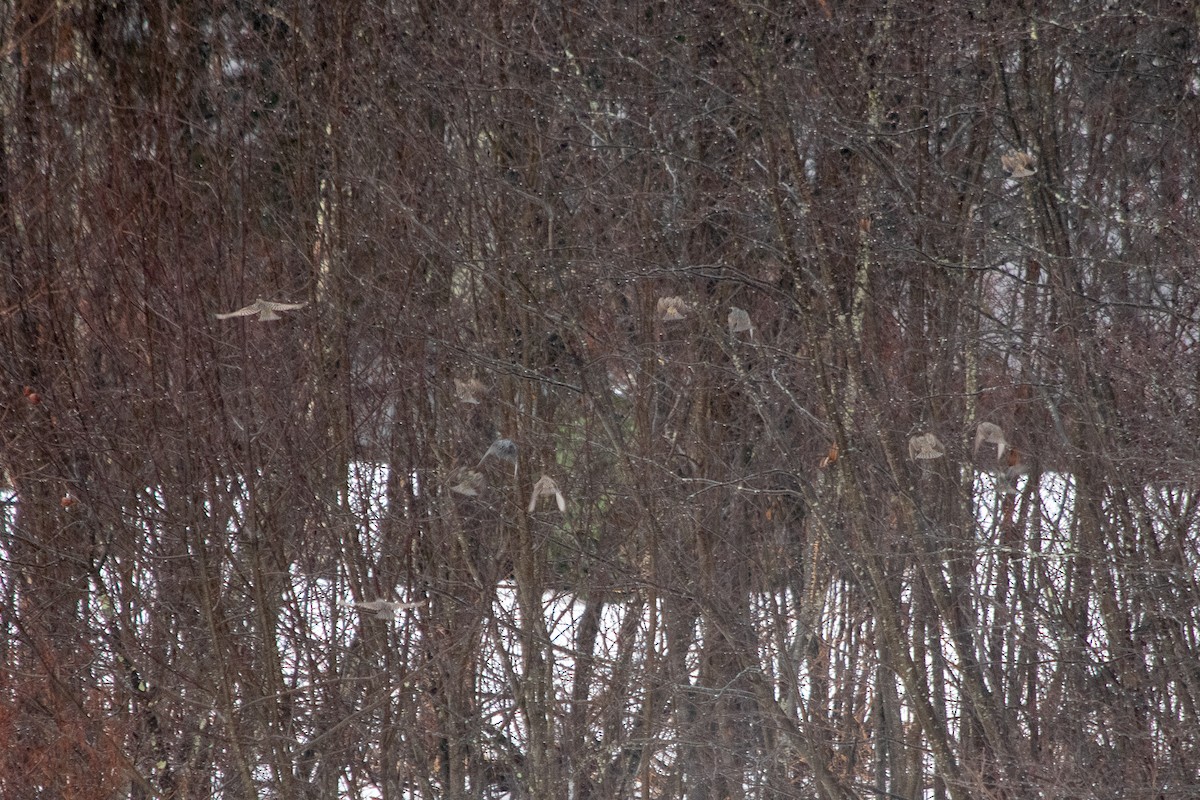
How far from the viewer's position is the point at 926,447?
5.28 m

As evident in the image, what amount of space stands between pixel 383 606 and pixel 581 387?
4.86 feet

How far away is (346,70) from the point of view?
6.23 m

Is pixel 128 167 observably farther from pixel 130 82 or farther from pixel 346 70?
pixel 346 70

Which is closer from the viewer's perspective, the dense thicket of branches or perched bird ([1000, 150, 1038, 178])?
perched bird ([1000, 150, 1038, 178])

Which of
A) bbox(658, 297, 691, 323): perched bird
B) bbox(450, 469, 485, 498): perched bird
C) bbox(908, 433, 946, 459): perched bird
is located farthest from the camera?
bbox(450, 469, 485, 498): perched bird

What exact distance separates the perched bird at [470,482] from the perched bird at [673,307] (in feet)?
4.25

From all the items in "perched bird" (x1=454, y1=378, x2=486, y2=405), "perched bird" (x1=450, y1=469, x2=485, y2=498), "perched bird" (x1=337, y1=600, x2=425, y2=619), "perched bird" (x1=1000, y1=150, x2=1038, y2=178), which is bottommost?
"perched bird" (x1=337, y1=600, x2=425, y2=619)

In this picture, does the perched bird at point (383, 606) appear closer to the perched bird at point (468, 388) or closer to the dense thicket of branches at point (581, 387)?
the dense thicket of branches at point (581, 387)

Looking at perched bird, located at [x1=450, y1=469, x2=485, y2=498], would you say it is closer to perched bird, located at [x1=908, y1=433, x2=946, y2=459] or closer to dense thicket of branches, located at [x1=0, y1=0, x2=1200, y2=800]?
dense thicket of branches, located at [x1=0, y1=0, x2=1200, y2=800]

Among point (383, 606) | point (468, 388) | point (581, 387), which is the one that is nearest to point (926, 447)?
point (581, 387)

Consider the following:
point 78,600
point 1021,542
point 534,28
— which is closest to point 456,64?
point 534,28

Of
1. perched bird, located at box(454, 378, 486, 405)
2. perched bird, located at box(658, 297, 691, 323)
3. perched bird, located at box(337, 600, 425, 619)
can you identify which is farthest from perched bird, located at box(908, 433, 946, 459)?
perched bird, located at box(337, 600, 425, 619)

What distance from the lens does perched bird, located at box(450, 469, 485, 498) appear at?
6164mm

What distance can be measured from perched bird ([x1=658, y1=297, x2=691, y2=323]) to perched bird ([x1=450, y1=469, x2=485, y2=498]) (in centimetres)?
130
